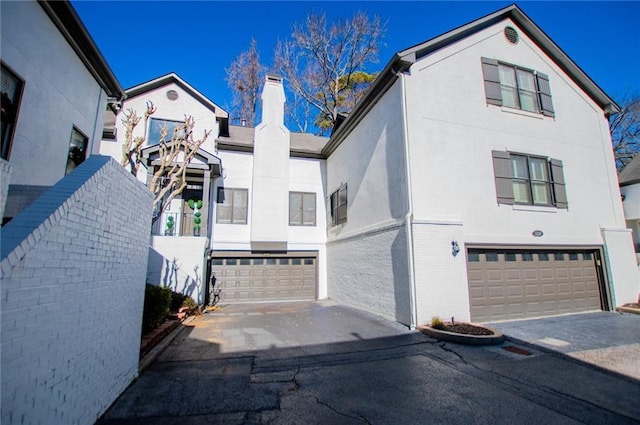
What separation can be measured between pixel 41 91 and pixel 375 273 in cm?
887

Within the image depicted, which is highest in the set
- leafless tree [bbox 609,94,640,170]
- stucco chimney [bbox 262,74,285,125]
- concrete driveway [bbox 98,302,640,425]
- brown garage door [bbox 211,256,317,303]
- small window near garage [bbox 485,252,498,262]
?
leafless tree [bbox 609,94,640,170]

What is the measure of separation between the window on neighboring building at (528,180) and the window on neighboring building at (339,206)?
17.2 ft

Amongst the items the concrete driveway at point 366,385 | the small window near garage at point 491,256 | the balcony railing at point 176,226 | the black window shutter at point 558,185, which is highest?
the black window shutter at point 558,185

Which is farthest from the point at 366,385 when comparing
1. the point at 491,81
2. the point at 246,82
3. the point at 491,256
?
the point at 246,82

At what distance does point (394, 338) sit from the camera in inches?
254

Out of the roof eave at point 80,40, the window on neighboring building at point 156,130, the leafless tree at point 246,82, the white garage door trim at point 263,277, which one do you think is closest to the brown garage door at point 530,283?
the white garage door trim at point 263,277

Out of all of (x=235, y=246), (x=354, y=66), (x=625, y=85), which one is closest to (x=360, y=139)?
(x=235, y=246)

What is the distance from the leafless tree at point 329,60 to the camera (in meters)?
19.5

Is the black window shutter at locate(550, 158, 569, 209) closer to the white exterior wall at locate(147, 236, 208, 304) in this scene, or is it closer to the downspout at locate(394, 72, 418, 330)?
the downspout at locate(394, 72, 418, 330)

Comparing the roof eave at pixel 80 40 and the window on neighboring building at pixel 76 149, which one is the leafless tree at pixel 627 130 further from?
the window on neighboring building at pixel 76 149

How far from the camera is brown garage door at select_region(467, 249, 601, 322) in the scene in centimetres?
775

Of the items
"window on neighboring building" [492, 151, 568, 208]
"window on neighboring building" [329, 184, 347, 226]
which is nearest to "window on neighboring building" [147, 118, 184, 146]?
"window on neighboring building" [329, 184, 347, 226]

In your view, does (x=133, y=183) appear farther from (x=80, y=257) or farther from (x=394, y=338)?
(x=394, y=338)

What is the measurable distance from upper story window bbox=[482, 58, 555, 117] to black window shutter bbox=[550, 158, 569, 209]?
182 cm
